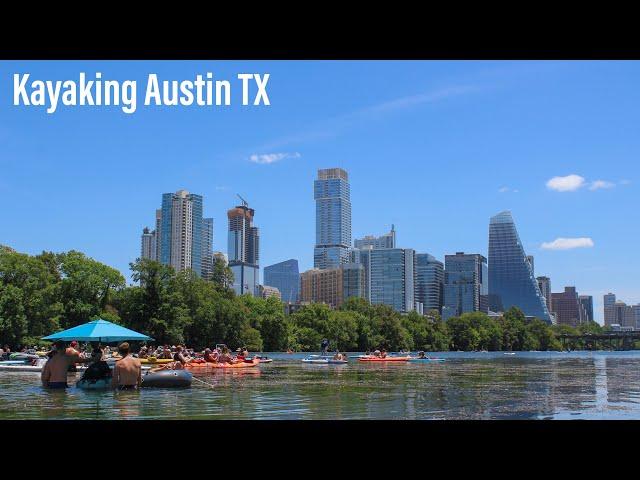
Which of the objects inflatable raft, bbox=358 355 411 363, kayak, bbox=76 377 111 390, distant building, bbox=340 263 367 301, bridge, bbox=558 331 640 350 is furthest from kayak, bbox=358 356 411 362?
distant building, bbox=340 263 367 301

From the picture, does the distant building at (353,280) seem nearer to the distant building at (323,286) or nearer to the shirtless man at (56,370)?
the distant building at (323,286)

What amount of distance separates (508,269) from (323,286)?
173ft

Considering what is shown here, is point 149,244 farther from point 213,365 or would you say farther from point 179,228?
point 213,365

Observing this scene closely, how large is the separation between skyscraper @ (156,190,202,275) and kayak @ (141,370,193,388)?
14514cm

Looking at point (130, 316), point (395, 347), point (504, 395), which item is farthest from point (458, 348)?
point (504, 395)

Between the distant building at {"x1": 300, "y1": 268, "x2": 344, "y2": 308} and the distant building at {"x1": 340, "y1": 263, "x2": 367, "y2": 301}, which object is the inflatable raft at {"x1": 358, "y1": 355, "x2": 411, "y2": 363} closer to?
the distant building at {"x1": 340, "y1": 263, "x2": 367, "y2": 301}

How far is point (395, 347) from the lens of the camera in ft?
324

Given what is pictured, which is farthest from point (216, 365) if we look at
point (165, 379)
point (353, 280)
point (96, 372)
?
point (353, 280)

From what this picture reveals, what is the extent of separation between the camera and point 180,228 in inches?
6565

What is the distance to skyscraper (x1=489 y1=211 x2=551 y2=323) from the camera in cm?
18950

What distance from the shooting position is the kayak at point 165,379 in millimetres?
18469

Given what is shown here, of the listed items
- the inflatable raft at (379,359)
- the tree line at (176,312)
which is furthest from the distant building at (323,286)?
the inflatable raft at (379,359)

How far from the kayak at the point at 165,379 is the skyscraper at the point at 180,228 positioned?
5714 inches

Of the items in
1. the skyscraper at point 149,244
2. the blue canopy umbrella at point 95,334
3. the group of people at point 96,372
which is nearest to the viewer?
the group of people at point 96,372
